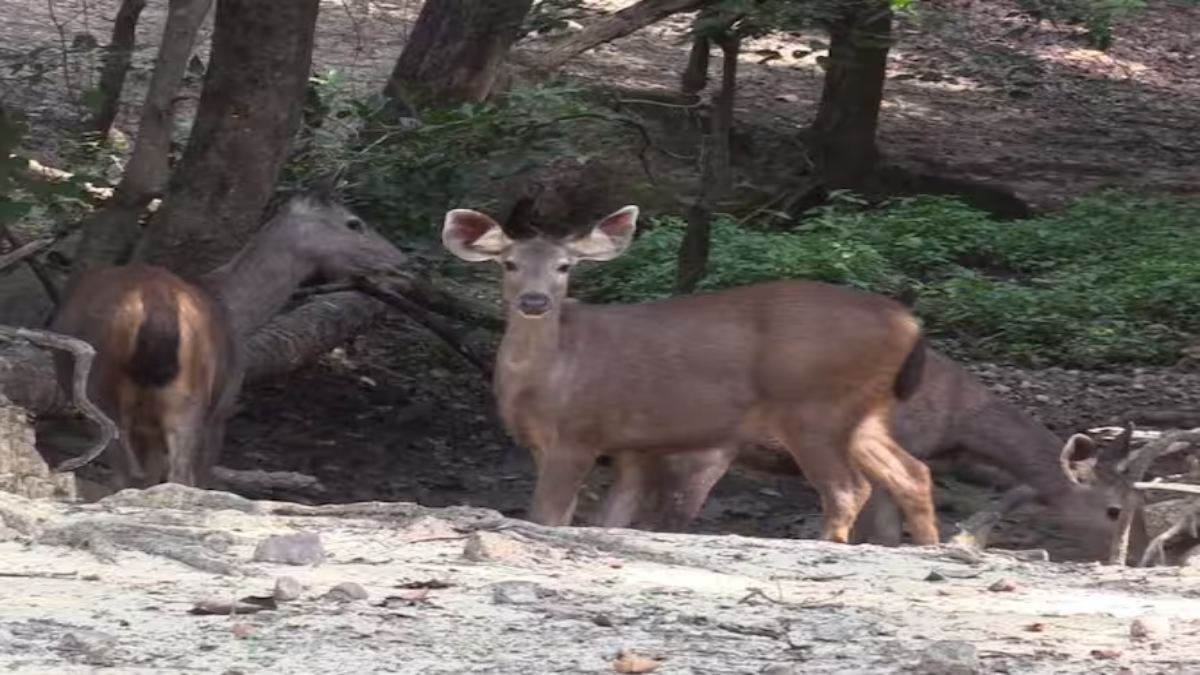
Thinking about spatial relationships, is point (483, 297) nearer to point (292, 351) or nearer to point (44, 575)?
point (292, 351)

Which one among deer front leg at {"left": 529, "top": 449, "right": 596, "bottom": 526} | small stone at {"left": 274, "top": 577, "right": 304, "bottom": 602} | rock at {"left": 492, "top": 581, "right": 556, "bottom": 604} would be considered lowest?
deer front leg at {"left": 529, "top": 449, "right": 596, "bottom": 526}

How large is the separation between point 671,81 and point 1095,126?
423 centimetres

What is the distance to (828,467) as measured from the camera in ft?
31.1

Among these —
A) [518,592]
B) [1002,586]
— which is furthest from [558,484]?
[518,592]

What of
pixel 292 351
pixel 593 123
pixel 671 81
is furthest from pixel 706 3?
pixel 671 81

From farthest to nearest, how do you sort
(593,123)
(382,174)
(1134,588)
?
(593,123) < (382,174) < (1134,588)

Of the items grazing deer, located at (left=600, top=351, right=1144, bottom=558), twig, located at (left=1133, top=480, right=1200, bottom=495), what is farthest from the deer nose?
twig, located at (left=1133, top=480, right=1200, bottom=495)

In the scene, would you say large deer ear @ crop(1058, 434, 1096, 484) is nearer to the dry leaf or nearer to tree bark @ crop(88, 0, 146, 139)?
the dry leaf

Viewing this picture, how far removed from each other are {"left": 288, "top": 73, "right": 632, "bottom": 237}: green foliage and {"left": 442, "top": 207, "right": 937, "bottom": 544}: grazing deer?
205 centimetres

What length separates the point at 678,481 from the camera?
33.4ft

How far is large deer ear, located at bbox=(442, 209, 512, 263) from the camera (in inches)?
386

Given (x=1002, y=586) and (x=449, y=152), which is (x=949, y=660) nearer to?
(x=1002, y=586)

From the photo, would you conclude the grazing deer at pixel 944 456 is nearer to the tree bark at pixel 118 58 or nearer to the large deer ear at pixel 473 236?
the large deer ear at pixel 473 236

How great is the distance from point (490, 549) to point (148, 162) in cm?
501
